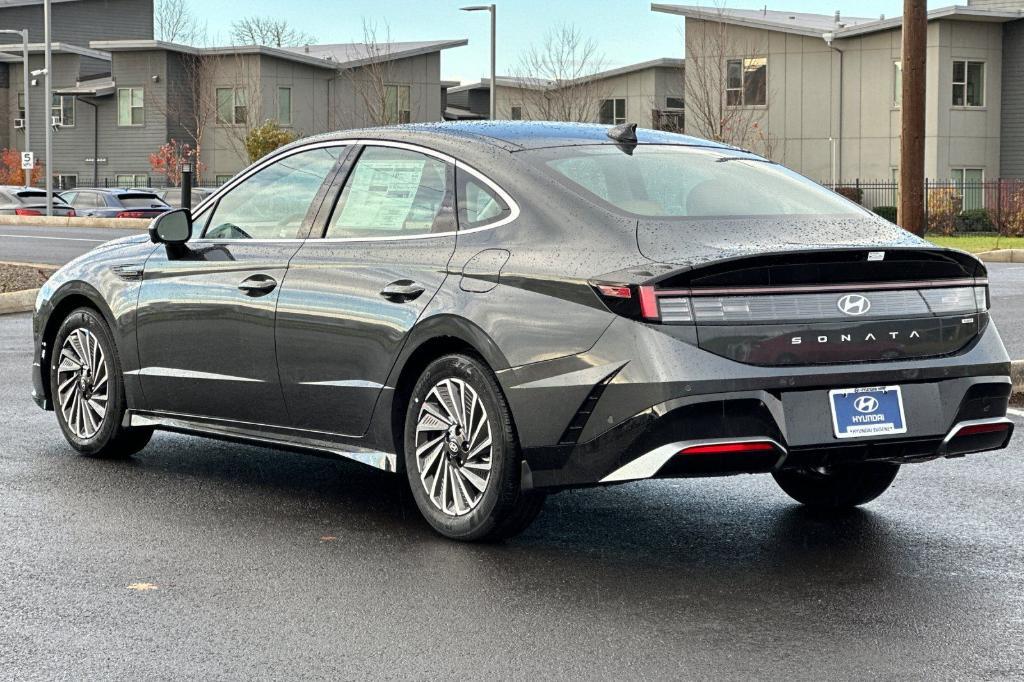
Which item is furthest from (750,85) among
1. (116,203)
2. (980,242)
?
(116,203)

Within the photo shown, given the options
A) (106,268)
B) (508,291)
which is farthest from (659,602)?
(106,268)

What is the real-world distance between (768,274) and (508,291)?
3.31 ft

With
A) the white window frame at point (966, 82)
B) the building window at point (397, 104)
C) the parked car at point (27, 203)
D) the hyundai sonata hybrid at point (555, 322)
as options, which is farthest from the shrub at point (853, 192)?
the hyundai sonata hybrid at point (555, 322)

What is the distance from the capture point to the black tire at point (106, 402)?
8078 millimetres

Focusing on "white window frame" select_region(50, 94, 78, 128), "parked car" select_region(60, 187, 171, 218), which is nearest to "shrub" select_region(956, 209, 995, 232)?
"parked car" select_region(60, 187, 171, 218)

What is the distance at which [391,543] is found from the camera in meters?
6.37

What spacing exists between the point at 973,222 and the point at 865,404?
122ft

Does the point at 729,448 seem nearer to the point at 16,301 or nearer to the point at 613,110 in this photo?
the point at 16,301

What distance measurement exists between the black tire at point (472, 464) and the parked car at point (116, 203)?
3794 cm

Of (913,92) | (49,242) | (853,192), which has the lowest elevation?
(49,242)

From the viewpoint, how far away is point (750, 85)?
54.2 m

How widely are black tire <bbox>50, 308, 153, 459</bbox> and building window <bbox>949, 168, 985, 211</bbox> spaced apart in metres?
41.8

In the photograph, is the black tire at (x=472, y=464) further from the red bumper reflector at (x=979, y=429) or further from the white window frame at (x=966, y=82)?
the white window frame at (x=966, y=82)

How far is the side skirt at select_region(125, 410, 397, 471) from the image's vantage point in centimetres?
671
